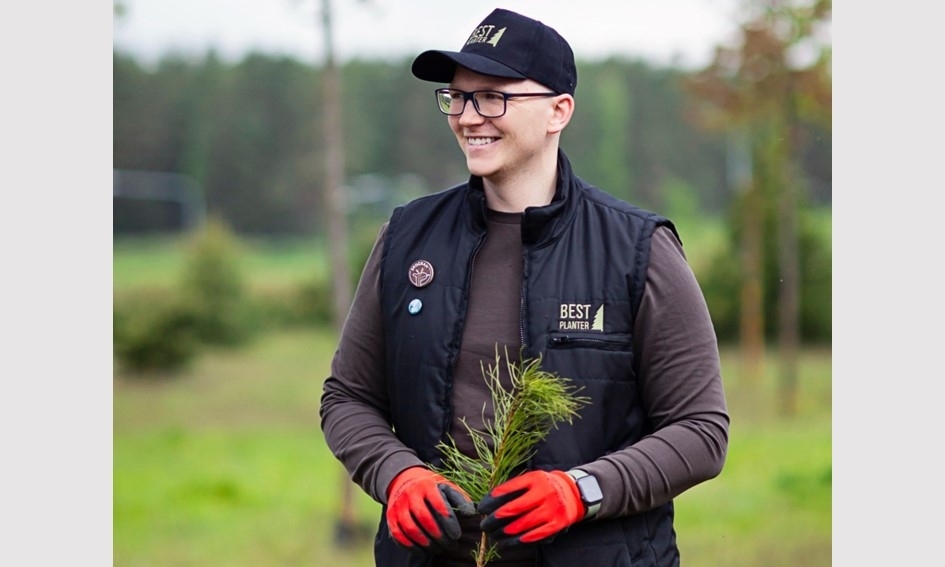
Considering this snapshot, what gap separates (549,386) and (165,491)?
193 inches

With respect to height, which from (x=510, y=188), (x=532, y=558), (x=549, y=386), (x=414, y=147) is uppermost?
(x=414, y=147)

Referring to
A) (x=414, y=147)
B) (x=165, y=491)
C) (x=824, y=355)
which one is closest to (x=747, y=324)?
(x=824, y=355)

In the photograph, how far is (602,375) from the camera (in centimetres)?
191

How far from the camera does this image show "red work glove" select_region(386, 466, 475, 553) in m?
1.81

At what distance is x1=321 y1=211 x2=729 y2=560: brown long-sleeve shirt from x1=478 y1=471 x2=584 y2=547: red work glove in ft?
0.19

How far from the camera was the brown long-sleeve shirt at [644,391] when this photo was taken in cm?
186

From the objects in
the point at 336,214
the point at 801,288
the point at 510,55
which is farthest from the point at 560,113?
the point at 801,288

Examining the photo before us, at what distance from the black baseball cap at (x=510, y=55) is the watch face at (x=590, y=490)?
2.18 feet

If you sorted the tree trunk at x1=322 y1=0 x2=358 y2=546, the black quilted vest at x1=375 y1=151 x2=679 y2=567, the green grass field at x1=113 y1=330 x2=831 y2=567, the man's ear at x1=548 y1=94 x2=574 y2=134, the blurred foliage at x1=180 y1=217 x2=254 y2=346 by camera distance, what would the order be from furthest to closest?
the blurred foliage at x1=180 y1=217 x2=254 y2=346 → the green grass field at x1=113 y1=330 x2=831 y2=567 → the tree trunk at x1=322 y1=0 x2=358 y2=546 → the man's ear at x1=548 y1=94 x2=574 y2=134 → the black quilted vest at x1=375 y1=151 x2=679 y2=567

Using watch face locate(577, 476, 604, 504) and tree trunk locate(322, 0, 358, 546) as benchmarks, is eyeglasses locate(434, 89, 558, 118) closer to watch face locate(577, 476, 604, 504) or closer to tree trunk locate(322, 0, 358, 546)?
watch face locate(577, 476, 604, 504)

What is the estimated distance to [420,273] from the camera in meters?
2.03

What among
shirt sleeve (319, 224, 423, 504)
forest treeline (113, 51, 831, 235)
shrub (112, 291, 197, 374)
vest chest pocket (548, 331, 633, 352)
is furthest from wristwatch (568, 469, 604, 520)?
forest treeline (113, 51, 831, 235)

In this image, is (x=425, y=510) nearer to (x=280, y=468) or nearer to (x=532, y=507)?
(x=532, y=507)

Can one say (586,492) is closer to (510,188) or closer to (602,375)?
(602,375)
